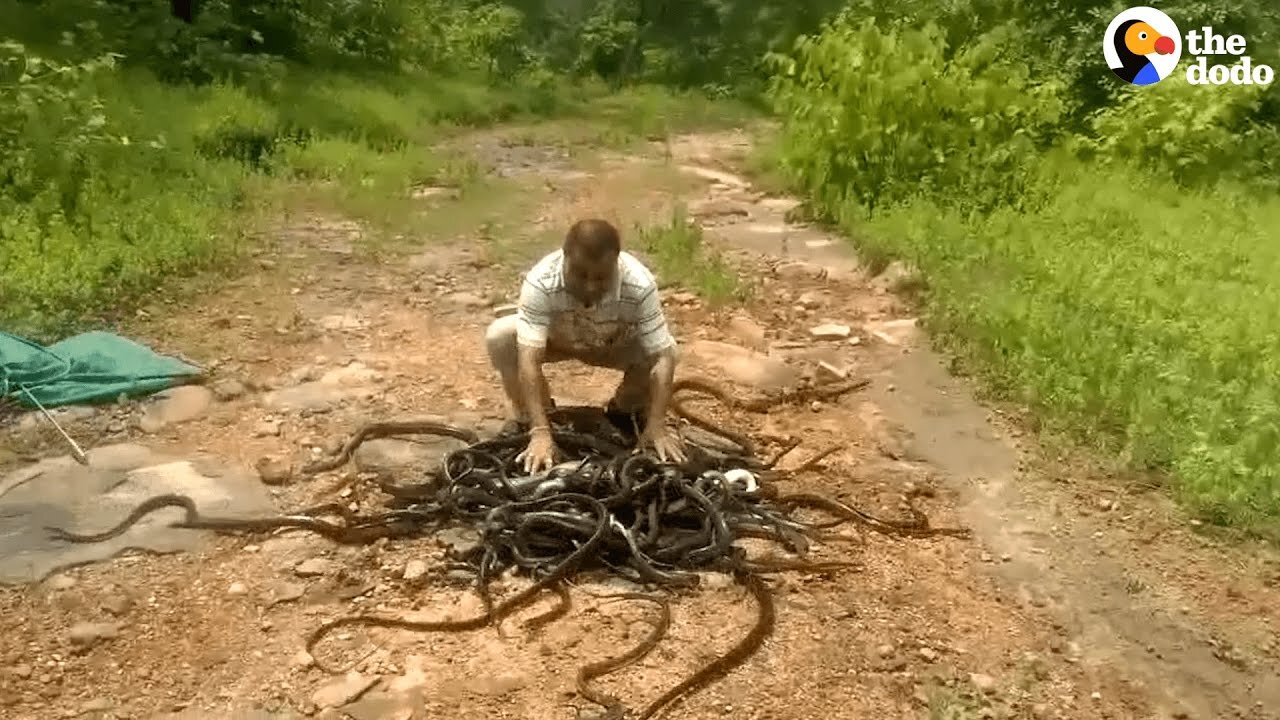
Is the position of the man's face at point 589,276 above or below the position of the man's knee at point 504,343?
above

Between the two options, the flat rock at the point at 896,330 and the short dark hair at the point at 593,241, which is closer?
the short dark hair at the point at 593,241

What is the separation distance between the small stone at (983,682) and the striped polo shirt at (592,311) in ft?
4.18

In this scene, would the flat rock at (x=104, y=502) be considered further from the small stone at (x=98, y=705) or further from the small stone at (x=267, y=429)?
the small stone at (x=98, y=705)

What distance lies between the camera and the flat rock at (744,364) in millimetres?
5098

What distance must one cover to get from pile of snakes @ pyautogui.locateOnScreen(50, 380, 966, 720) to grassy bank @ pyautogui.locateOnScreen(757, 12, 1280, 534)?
1.06 m

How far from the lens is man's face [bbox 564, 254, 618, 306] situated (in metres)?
3.51

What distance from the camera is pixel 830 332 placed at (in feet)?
18.5

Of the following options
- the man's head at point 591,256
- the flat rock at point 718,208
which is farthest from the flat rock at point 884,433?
the flat rock at point 718,208

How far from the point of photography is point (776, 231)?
24.3 ft

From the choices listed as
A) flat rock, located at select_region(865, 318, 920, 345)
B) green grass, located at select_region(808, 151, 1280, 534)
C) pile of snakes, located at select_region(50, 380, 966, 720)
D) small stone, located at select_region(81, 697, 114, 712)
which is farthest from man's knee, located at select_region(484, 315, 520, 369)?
flat rock, located at select_region(865, 318, 920, 345)

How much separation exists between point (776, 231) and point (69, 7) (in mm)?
5796

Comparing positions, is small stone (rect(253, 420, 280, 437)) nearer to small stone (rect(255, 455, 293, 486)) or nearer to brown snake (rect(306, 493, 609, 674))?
small stone (rect(255, 455, 293, 486))

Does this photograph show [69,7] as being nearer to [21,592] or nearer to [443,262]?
[443,262]

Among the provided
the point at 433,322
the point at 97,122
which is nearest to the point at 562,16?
the point at 97,122
